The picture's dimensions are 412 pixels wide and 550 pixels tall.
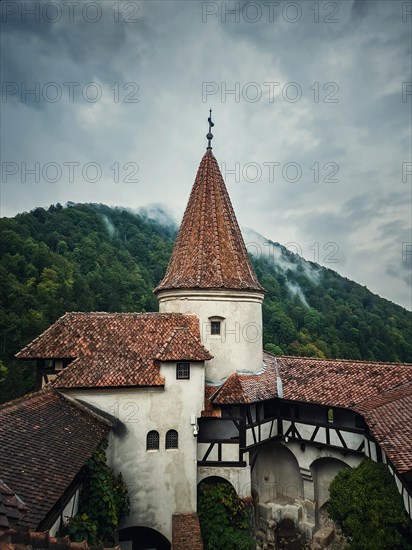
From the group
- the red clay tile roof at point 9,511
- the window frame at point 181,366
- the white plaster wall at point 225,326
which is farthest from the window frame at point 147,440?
the red clay tile roof at point 9,511

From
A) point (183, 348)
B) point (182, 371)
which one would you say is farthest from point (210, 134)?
point (182, 371)

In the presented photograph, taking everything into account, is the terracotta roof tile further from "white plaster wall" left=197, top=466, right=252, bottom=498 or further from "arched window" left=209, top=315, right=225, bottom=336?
"arched window" left=209, top=315, right=225, bottom=336

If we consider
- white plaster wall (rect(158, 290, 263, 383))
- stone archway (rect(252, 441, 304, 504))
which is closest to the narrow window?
white plaster wall (rect(158, 290, 263, 383))

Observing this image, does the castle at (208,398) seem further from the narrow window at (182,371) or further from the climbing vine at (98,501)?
the climbing vine at (98,501)

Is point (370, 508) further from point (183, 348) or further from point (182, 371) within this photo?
point (183, 348)

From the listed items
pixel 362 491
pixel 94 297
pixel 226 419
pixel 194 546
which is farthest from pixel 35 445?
pixel 94 297

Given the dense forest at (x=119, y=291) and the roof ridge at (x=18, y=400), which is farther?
the dense forest at (x=119, y=291)

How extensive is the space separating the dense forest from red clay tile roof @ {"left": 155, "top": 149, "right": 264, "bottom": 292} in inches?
885

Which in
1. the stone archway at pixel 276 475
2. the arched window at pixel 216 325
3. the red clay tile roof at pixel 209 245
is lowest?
the stone archway at pixel 276 475

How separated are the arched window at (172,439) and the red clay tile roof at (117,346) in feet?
6.50

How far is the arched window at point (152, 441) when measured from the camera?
13758 millimetres

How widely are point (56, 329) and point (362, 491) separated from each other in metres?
12.2

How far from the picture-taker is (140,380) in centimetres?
1345

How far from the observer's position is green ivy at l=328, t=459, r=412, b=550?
10969 mm
